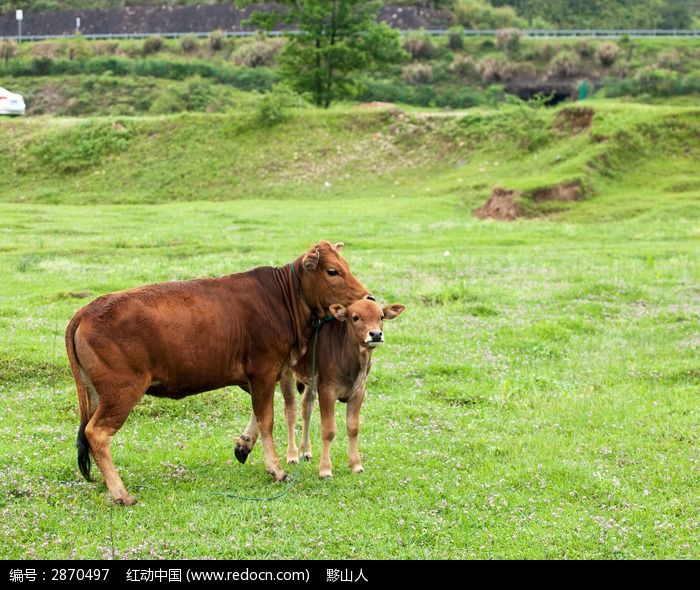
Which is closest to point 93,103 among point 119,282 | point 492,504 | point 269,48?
point 269,48

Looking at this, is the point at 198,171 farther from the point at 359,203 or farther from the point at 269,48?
the point at 269,48

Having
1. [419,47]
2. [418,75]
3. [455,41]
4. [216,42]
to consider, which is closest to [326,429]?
[418,75]

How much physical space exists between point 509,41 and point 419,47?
6501 mm

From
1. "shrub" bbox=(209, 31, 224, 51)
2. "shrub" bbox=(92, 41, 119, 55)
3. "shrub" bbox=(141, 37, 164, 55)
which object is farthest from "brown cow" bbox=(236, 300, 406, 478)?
"shrub" bbox=(141, 37, 164, 55)

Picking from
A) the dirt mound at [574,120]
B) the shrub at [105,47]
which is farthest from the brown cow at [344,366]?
the shrub at [105,47]

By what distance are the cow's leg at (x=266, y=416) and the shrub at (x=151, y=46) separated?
67044mm

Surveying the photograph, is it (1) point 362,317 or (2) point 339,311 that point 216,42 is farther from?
(1) point 362,317

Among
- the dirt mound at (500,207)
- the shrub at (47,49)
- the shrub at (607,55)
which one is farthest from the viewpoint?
the shrub at (47,49)

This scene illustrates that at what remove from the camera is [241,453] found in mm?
8852

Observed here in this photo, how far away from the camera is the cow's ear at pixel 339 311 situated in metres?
8.55

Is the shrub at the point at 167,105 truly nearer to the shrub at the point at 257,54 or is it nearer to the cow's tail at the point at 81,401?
the shrub at the point at 257,54

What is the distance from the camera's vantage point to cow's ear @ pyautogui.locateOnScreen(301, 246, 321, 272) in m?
8.79

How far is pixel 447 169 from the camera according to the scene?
41.2 meters

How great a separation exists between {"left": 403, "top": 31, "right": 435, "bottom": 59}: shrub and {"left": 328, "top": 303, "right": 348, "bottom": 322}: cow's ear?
61292mm
